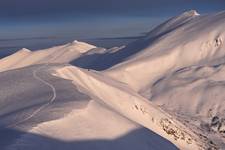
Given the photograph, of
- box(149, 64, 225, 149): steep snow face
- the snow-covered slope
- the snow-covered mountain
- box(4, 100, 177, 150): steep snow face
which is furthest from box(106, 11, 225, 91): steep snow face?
box(4, 100, 177, 150): steep snow face

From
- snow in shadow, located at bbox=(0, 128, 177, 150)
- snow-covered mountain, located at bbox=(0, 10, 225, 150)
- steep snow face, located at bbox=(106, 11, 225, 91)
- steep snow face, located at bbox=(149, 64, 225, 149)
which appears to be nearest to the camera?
snow in shadow, located at bbox=(0, 128, 177, 150)

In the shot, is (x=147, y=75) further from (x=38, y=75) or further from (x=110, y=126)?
(x=110, y=126)

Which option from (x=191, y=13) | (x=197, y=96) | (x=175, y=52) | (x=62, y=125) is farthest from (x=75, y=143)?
(x=191, y=13)

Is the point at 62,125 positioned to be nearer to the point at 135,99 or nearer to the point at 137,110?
the point at 137,110

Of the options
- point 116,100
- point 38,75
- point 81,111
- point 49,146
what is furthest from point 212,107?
point 49,146

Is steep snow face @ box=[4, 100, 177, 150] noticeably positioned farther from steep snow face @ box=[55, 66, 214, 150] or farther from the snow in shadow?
steep snow face @ box=[55, 66, 214, 150]
